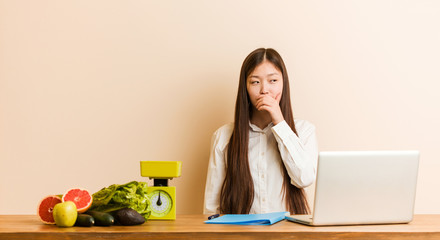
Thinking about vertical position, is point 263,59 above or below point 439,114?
above

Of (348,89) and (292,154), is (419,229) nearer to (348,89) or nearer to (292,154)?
(292,154)

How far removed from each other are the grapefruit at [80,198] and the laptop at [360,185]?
81 cm

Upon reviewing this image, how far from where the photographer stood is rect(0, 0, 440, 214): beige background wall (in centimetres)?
306

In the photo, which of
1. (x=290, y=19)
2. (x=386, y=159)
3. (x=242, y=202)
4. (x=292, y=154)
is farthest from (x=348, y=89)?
(x=386, y=159)

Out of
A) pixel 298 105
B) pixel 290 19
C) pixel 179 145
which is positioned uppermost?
pixel 290 19

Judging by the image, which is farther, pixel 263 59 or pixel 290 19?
pixel 290 19

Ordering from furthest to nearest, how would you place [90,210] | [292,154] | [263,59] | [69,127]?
[69,127], [263,59], [292,154], [90,210]

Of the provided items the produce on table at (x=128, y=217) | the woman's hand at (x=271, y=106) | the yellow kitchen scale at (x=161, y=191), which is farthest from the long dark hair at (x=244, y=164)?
the produce on table at (x=128, y=217)

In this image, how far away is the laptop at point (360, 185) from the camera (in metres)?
1.75

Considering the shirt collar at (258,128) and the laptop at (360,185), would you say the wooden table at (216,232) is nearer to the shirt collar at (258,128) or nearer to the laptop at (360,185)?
the laptop at (360,185)

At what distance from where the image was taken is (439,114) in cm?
320

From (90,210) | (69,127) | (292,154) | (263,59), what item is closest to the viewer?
(90,210)

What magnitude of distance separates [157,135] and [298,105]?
3.00ft

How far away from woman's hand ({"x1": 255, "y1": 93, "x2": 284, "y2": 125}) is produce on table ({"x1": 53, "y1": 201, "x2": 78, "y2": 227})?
1.24 meters
